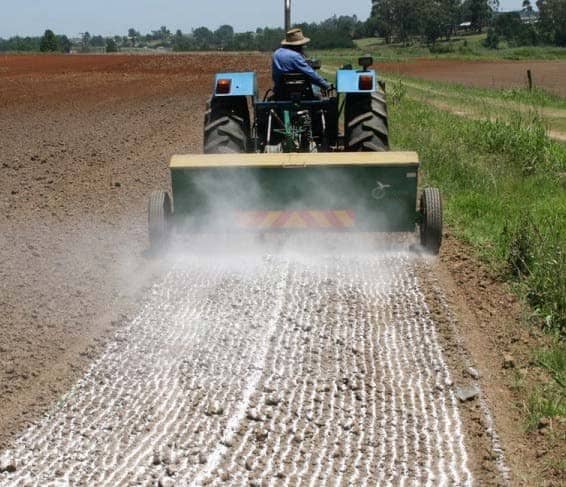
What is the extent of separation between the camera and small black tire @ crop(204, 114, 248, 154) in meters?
7.39

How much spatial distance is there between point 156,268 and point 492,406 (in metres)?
3.06

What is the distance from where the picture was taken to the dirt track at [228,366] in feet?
12.0

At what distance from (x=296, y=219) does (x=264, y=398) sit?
8.20 ft

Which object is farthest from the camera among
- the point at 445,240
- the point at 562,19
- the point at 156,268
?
the point at 562,19

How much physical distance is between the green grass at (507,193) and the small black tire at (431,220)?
0.40 m

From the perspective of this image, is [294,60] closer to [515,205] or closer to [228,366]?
[515,205]

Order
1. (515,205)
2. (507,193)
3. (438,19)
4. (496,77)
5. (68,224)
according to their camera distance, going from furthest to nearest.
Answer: (438,19) → (496,77) → (507,193) → (515,205) → (68,224)

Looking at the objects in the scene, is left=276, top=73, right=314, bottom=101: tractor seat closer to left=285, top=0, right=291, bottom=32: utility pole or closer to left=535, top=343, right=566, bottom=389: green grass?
left=285, top=0, right=291, bottom=32: utility pole

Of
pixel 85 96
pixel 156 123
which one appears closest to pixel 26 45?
pixel 85 96

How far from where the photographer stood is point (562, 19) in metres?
83.4

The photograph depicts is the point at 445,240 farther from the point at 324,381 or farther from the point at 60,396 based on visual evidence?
the point at 60,396

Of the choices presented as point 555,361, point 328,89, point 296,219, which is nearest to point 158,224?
point 296,219

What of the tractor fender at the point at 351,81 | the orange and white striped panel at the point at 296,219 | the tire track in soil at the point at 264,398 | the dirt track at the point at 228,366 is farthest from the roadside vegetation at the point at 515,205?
the tractor fender at the point at 351,81

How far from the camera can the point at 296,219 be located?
648 centimetres
